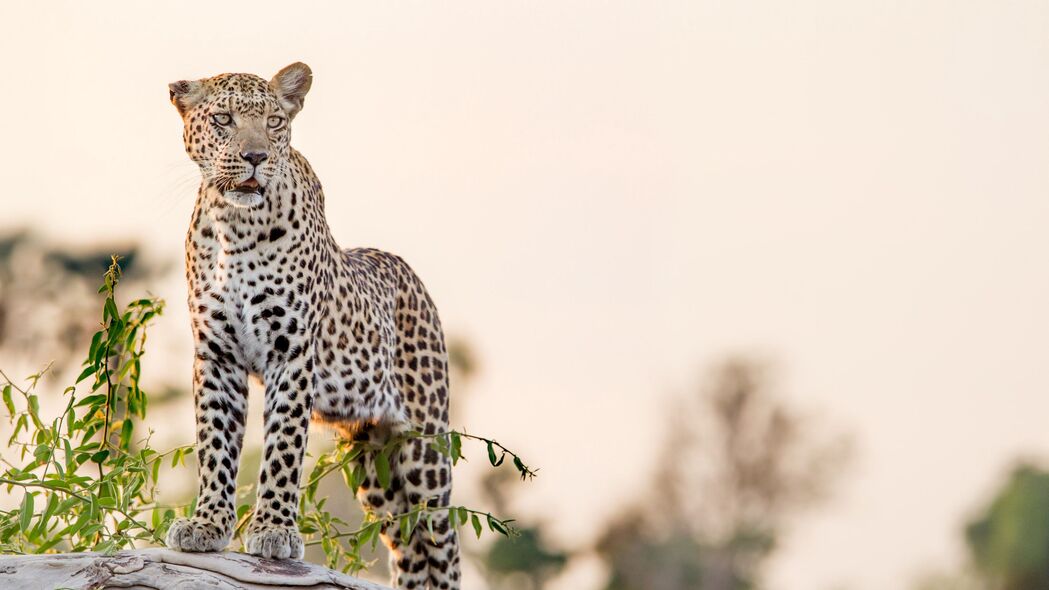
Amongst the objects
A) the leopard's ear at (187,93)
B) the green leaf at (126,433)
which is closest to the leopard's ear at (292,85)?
the leopard's ear at (187,93)

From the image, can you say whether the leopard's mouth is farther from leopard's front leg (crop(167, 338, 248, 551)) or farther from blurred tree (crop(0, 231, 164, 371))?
blurred tree (crop(0, 231, 164, 371))

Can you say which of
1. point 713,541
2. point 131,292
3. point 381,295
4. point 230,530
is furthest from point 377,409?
point 713,541

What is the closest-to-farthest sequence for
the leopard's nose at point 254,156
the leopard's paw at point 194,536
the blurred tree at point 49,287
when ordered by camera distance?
the leopard's paw at point 194,536 < the leopard's nose at point 254,156 < the blurred tree at point 49,287

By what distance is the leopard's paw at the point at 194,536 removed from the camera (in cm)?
866

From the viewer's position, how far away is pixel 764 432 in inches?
1738

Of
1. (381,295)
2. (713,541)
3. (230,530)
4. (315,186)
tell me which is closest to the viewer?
(230,530)

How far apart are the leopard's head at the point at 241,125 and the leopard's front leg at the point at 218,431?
87 centimetres

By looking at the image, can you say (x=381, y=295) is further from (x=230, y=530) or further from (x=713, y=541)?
(x=713, y=541)

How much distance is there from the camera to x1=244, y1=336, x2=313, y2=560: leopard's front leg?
29.1 feet

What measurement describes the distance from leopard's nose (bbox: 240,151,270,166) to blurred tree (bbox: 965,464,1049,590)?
42473 mm

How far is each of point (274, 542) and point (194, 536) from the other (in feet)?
1.28

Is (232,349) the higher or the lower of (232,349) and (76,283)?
the lower

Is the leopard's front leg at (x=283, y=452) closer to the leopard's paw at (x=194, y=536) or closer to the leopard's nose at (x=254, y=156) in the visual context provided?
the leopard's paw at (x=194, y=536)

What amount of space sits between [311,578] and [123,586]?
0.88 metres
